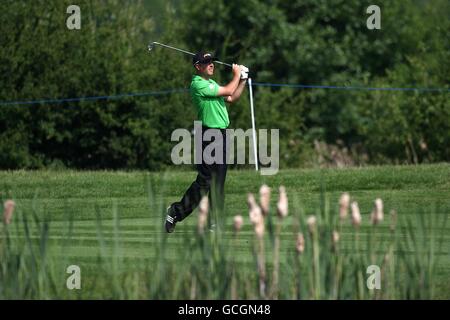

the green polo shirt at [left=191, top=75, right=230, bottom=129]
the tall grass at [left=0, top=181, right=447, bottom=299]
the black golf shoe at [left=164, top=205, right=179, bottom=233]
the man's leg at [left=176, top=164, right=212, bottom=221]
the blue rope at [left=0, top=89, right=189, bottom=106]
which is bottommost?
the tall grass at [left=0, top=181, right=447, bottom=299]

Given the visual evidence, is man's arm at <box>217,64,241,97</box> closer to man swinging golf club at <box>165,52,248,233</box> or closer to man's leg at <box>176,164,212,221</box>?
man swinging golf club at <box>165,52,248,233</box>

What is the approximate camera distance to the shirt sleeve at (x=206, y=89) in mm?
12625

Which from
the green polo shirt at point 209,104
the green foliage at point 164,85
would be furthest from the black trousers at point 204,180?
the green foliage at point 164,85

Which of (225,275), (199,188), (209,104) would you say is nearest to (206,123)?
(209,104)

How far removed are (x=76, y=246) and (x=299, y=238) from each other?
13.6 feet

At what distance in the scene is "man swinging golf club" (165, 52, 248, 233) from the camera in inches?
488

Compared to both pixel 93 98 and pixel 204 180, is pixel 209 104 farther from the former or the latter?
pixel 93 98

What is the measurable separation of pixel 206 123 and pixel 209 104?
0.19 m

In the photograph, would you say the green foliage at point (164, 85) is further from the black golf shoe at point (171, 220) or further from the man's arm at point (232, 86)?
the black golf shoe at point (171, 220)

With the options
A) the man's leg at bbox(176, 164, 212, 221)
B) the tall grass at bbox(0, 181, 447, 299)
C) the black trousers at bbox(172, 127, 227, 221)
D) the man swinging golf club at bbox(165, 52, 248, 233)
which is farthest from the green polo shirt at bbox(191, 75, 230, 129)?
the tall grass at bbox(0, 181, 447, 299)

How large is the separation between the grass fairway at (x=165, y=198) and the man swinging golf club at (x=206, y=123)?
0.23m

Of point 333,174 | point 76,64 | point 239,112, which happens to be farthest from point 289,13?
point 333,174

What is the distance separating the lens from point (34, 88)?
2906 cm

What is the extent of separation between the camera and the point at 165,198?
16094 millimetres
